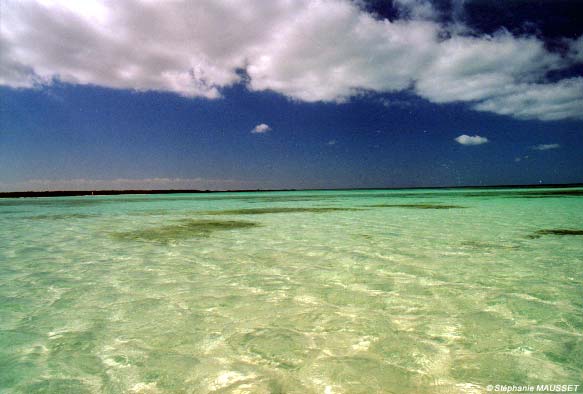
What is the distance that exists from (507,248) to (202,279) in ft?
23.0

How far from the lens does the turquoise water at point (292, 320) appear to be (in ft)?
9.42

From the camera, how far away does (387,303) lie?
15.1 feet

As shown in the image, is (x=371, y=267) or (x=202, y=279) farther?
(x=371, y=267)

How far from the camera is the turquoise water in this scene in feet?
9.42

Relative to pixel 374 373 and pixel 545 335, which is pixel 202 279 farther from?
pixel 545 335

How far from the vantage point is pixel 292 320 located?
13.4 ft

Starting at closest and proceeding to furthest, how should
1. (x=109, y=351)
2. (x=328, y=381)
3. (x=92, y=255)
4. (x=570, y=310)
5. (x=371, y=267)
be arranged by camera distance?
(x=328, y=381) < (x=109, y=351) < (x=570, y=310) < (x=371, y=267) < (x=92, y=255)

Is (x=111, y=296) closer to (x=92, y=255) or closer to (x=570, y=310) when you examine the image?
(x=92, y=255)

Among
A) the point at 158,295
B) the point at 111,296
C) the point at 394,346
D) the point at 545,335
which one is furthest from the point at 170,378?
the point at 545,335

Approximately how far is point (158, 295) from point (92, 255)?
3985 mm

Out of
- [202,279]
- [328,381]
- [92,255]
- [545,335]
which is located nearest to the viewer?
[328,381]

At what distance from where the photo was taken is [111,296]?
5.06 metres

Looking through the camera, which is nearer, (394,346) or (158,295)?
(394,346)

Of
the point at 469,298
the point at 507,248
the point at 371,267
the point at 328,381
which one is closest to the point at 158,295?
the point at 328,381
